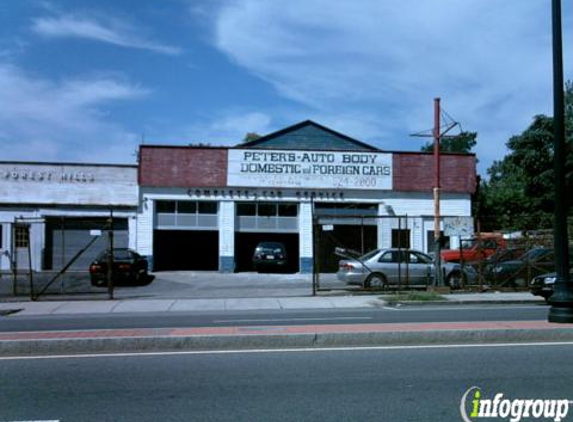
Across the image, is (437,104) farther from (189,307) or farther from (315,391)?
(315,391)

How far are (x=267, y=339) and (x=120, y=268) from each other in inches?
659

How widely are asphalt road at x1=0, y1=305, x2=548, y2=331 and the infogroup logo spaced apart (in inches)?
250

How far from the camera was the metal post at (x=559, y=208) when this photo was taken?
436 inches

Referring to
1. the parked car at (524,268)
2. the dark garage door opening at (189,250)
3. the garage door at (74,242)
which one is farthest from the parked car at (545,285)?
Answer: the garage door at (74,242)

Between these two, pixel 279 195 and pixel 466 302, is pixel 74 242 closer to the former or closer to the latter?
pixel 279 195

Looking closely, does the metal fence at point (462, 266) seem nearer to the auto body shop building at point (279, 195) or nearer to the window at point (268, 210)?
the auto body shop building at point (279, 195)

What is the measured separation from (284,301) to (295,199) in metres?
14.2

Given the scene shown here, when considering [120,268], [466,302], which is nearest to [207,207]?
[120,268]

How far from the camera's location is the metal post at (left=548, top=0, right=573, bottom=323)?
36.3ft

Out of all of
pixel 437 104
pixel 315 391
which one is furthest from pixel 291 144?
pixel 315 391

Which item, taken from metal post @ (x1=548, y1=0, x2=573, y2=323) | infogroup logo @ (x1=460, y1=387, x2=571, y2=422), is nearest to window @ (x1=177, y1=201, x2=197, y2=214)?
metal post @ (x1=548, y1=0, x2=573, y2=323)

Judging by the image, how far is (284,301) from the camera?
19250 millimetres

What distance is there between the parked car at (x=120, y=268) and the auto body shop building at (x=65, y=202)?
5.37m

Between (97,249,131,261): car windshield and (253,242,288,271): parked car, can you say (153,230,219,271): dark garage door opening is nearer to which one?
(253,242,288,271): parked car
